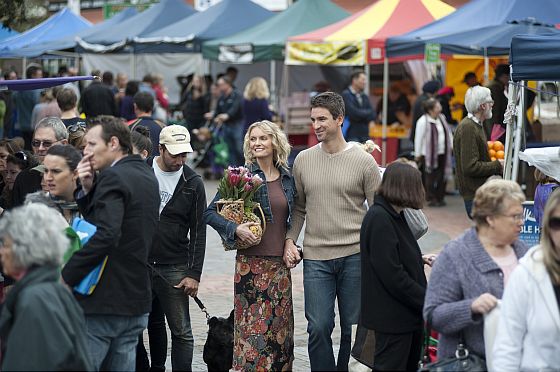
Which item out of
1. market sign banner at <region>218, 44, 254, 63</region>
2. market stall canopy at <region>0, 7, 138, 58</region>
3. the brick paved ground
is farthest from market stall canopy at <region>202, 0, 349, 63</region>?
the brick paved ground

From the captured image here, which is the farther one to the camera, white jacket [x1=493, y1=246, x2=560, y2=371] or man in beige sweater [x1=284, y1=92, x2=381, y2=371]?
man in beige sweater [x1=284, y1=92, x2=381, y2=371]

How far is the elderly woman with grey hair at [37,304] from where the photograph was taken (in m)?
4.39

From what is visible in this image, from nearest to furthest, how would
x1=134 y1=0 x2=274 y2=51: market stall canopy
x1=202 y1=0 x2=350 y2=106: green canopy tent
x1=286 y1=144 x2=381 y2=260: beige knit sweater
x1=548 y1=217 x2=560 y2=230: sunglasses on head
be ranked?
x1=548 y1=217 x2=560 y2=230: sunglasses on head, x1=286 y1=144 x2=381 y2=260: beige knit sweater, x1=202 y1=0 x2=350 y2=106: green canopy tent, x1=134 y1=0 x2=274 y2=51: market stall canopy

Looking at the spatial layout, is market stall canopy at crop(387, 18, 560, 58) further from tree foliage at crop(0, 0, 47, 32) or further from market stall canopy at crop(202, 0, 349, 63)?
tree foliage at crop(0, 0, 47, 32)

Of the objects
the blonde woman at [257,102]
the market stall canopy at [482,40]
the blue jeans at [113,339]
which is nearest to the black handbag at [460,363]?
the blue jeans at [113,339]

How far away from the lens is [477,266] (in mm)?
5066

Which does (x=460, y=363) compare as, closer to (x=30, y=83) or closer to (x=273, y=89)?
(x=30, y=83)

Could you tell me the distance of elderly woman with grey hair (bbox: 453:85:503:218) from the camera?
10.3 m

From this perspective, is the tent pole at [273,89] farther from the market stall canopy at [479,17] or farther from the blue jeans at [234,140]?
the market stall canopy at [479,17]

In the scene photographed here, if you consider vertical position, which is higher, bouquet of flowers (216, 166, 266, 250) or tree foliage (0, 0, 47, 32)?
tree foliage (0, 0, 47, 32)

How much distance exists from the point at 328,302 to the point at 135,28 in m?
20.7

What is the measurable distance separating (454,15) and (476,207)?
40.6 feet

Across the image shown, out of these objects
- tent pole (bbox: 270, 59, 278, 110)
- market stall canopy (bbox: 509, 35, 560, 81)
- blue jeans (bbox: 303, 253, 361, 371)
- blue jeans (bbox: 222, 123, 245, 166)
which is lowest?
blue jeans (bbox: 222, 123, 245, 166)

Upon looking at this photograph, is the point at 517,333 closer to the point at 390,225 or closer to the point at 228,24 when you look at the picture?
the point at 390,225
